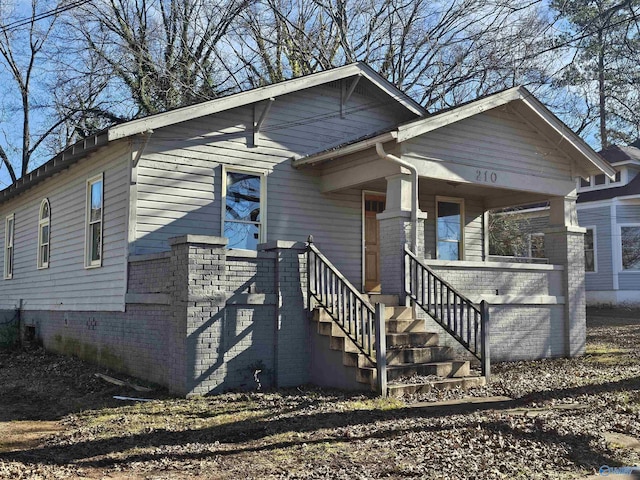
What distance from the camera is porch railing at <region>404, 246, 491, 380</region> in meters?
9.91

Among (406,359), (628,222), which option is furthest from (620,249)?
(406,359)

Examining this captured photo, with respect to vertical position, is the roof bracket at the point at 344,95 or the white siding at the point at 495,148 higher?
the roof bracket at the point at 344,95

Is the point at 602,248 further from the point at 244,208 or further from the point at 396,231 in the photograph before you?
the point at 244,208

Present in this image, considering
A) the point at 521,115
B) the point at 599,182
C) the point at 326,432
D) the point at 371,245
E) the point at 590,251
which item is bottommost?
the point at 326,432

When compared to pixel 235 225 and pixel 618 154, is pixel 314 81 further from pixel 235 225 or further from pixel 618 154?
pixel 618 154

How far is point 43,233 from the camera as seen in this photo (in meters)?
16.1

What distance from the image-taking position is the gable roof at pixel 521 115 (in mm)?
11250

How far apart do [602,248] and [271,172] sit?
1852 cm

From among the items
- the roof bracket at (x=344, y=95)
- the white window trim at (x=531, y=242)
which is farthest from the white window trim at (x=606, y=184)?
the roof bracket at (x=344, y=95)

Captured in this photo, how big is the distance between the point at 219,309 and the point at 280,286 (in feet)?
3.48

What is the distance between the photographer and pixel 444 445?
6273 millimetres

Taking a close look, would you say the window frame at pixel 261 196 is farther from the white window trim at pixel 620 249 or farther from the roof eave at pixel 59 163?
the white window trim at pixel 620 249

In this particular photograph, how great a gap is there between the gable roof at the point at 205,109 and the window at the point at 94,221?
2.14 ft

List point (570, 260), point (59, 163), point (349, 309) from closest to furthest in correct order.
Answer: point (349, 309) → point (59, 163) → point (570, 260)
